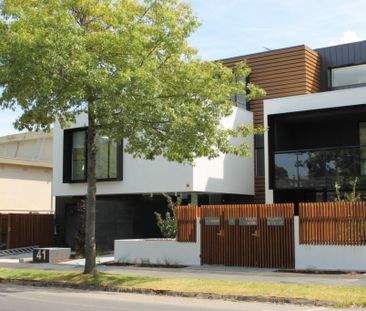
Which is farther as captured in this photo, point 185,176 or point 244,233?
point 185,176

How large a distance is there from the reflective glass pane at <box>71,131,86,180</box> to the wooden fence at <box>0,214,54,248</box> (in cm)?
388

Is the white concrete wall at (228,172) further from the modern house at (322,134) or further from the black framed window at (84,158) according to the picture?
the black framed window at (84,158)

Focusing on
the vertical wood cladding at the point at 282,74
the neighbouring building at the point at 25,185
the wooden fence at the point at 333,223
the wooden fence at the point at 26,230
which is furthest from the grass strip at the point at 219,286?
the neighbouring building at the point at 25,185

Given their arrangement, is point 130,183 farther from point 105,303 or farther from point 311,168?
point 105,303

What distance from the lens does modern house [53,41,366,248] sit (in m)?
23.2

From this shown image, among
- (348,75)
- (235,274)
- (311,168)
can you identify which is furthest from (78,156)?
(235,274)

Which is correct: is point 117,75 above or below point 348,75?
below

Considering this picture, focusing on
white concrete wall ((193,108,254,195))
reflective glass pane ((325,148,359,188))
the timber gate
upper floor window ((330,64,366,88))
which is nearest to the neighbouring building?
white concrete wall ((193,108,254,195))

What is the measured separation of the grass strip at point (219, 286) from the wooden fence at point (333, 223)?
13.9 ft

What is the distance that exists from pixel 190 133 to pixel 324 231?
5491 mm

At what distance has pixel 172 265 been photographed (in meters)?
21.0

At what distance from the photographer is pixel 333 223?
18.2m

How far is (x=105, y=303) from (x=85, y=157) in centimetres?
1684

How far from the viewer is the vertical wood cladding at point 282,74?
89.3ft
